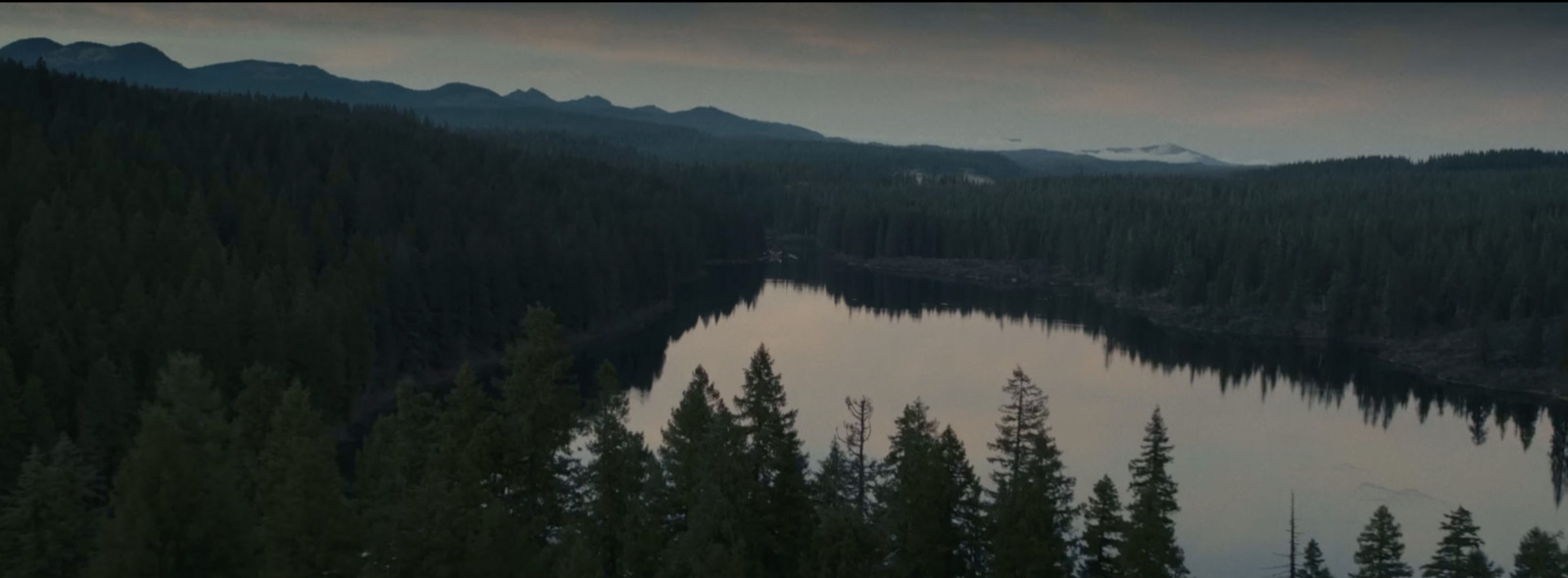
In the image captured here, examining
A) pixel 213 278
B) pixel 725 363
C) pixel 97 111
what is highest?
pixel 97 111

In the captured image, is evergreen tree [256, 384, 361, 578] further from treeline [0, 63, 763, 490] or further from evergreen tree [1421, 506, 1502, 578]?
evergreen tree [1421, 506, 1502, 578]

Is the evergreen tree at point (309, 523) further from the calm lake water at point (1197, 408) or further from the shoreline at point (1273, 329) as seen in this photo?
the shoreline at point (1273, 329)

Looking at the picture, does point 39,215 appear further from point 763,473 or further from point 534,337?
point 763,473

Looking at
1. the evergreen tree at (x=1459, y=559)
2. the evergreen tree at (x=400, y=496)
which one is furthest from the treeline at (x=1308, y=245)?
the evergreen tree at (x=400, y=496)

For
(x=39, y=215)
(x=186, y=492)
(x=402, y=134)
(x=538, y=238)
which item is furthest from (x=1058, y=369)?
(x=402, y=134)

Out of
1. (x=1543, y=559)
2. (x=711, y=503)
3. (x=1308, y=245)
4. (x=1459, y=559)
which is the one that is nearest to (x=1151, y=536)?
(x=711, y=503)
